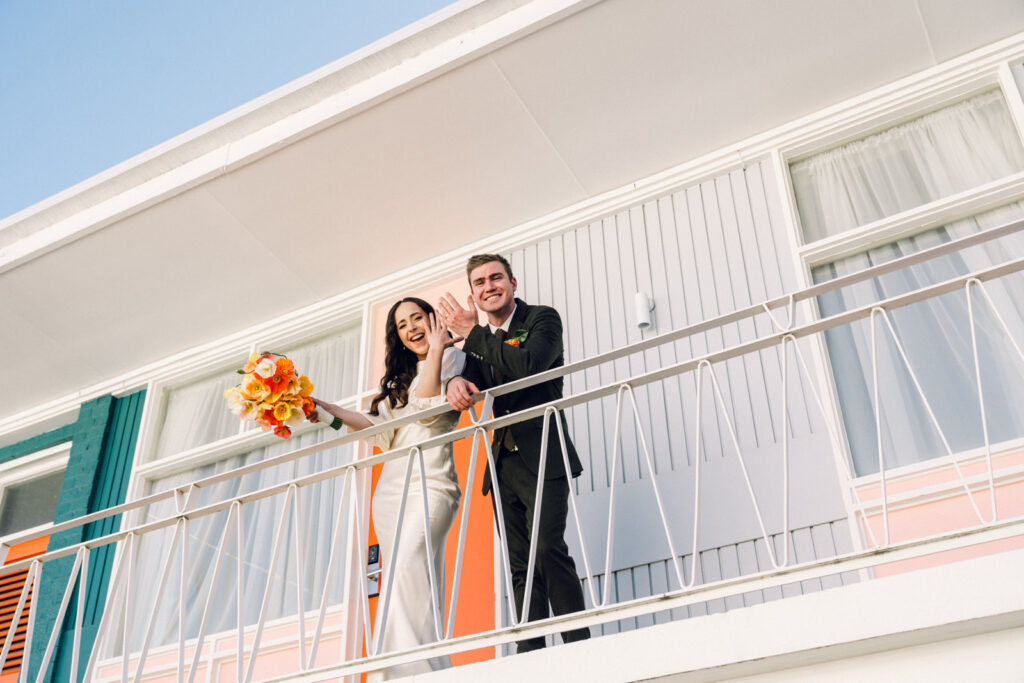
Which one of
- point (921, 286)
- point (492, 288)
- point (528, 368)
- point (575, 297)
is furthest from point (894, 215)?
point (528, 368)

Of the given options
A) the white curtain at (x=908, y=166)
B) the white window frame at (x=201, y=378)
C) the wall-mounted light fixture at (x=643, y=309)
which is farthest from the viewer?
the white window frame at (x=201, y=378)

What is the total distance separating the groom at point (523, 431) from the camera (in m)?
3.43

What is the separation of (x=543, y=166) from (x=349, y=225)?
1.18 metres

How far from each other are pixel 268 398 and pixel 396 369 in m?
0.52

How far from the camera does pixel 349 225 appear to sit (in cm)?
575

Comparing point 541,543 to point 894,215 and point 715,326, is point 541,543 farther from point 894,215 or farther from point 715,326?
point 894,215

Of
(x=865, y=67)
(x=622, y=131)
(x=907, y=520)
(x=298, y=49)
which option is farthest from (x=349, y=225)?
(x=907, y=520)

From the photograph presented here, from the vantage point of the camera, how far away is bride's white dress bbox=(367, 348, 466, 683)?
11.6ft

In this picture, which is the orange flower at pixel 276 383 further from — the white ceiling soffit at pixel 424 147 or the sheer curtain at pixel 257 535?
the white ceiling soffit at pixel 424 147

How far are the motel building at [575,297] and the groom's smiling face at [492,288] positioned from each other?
629 mm

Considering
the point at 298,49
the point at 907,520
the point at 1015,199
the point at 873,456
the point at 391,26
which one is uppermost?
the point at 298,49

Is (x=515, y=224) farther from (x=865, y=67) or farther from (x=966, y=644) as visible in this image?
(x=966, y=644)

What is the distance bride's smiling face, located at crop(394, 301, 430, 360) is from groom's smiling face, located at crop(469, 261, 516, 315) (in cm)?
30

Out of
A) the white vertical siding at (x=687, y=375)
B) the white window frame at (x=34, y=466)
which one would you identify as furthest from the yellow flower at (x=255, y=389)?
the white window frame at (x=34, y=466)
